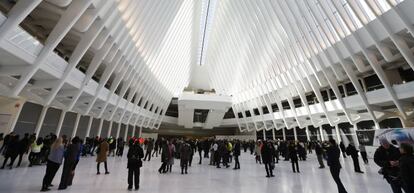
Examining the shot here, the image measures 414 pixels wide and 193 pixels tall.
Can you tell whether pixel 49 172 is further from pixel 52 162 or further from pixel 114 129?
pixel 114 129

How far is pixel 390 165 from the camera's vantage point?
382 centimetres

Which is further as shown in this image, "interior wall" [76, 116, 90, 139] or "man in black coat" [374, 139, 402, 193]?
"interior wall" [76, 116, 90, 139]

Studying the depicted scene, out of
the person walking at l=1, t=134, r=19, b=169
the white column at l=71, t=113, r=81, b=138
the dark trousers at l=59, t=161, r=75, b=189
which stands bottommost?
the dark trousers at l=59, t=161, r=75, b=189

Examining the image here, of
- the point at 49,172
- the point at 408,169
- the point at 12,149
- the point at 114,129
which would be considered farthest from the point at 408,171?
the point at 114,129

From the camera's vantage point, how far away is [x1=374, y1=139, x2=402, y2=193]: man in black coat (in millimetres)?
3715

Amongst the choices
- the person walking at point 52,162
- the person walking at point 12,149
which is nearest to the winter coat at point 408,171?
the person walking at point 52,162

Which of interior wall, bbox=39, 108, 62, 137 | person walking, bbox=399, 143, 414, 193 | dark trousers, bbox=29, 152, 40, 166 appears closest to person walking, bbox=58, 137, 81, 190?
dark trousers, bbox=29, 152, 40, 166

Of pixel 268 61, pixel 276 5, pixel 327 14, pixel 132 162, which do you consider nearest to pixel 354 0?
pixel 327 14

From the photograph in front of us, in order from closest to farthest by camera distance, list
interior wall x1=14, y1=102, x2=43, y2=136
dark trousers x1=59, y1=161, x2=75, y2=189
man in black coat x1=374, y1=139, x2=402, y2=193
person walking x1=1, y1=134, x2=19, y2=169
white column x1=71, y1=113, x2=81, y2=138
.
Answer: man in black coat x1=374, y1=139, x2=402, y2=193
dark trousers x1=59, y1=161, x2=75, y2=189
person walking x1=1, y1=134, x2=19, y2=169
interior wall x1=14, y1=102, x2=43, y2=136
white column x1=71, y1=113, x2=81, y2=138

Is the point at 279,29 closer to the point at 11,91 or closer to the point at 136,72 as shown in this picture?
the point at 136,72

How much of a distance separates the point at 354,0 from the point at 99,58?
608 inches

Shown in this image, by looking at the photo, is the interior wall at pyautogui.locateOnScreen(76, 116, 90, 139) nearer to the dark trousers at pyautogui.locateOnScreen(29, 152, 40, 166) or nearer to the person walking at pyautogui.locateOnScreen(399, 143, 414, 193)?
the dark trousers at pyautogui.locateOnScreen(29, 152, 40, 166)

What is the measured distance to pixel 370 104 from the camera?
595 inches

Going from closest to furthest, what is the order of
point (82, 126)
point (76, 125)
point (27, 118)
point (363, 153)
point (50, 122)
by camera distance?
1. point (27, 118)
2. point (363, 153)
3. point (50, 122)
4. point (76, 125)
5. point (82, 126)
